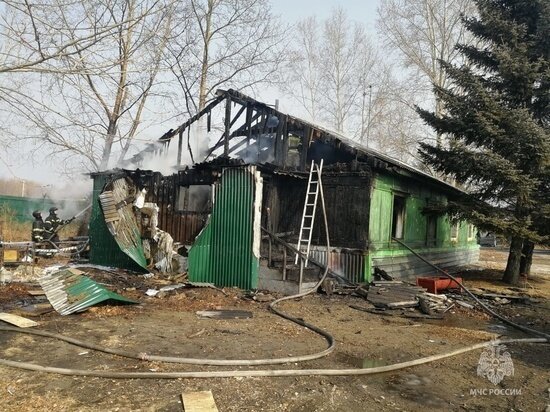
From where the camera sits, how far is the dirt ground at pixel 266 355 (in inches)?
169

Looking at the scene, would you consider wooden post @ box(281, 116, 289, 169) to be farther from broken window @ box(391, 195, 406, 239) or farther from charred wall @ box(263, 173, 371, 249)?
broken window @ box(391, 195, 406, 239)

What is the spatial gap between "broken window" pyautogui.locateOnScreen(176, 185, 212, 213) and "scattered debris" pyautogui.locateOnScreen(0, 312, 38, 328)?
6.02 meters

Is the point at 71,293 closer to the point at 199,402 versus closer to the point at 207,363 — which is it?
the point at 207,363

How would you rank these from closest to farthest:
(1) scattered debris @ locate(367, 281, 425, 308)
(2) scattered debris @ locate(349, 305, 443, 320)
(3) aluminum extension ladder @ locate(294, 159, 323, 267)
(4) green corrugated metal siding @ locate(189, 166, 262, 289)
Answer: (2) scattered debris @ locate(349, 305, 443, 320)
(1) scattered debris @ locate(367, 281, 425, 308)
(4) green corrugated metal siding @ locate(189, 166, 262, 289)
(3) aluminum extension ladder @ locate(294, 159, 323, 267)

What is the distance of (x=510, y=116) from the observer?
41.7 feet

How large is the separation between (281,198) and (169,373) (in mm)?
8381

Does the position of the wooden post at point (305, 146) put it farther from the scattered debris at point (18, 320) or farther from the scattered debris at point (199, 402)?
the scattered debris at point (199, 402)

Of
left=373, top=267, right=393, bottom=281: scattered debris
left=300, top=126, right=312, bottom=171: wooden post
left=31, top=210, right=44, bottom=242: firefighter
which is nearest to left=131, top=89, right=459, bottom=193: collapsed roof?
left=300, top=126, right=312, bottom=171: wooden post

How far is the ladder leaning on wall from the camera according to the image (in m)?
11.5

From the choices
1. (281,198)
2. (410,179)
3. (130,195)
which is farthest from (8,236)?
(410,179)

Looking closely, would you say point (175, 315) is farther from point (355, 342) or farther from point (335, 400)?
point (335, 400)

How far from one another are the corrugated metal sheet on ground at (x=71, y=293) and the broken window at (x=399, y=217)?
8793mm

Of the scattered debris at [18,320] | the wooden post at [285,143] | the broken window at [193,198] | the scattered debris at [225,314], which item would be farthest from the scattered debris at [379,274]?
the scattered debris at [18,320]

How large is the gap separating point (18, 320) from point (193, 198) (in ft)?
21.2
